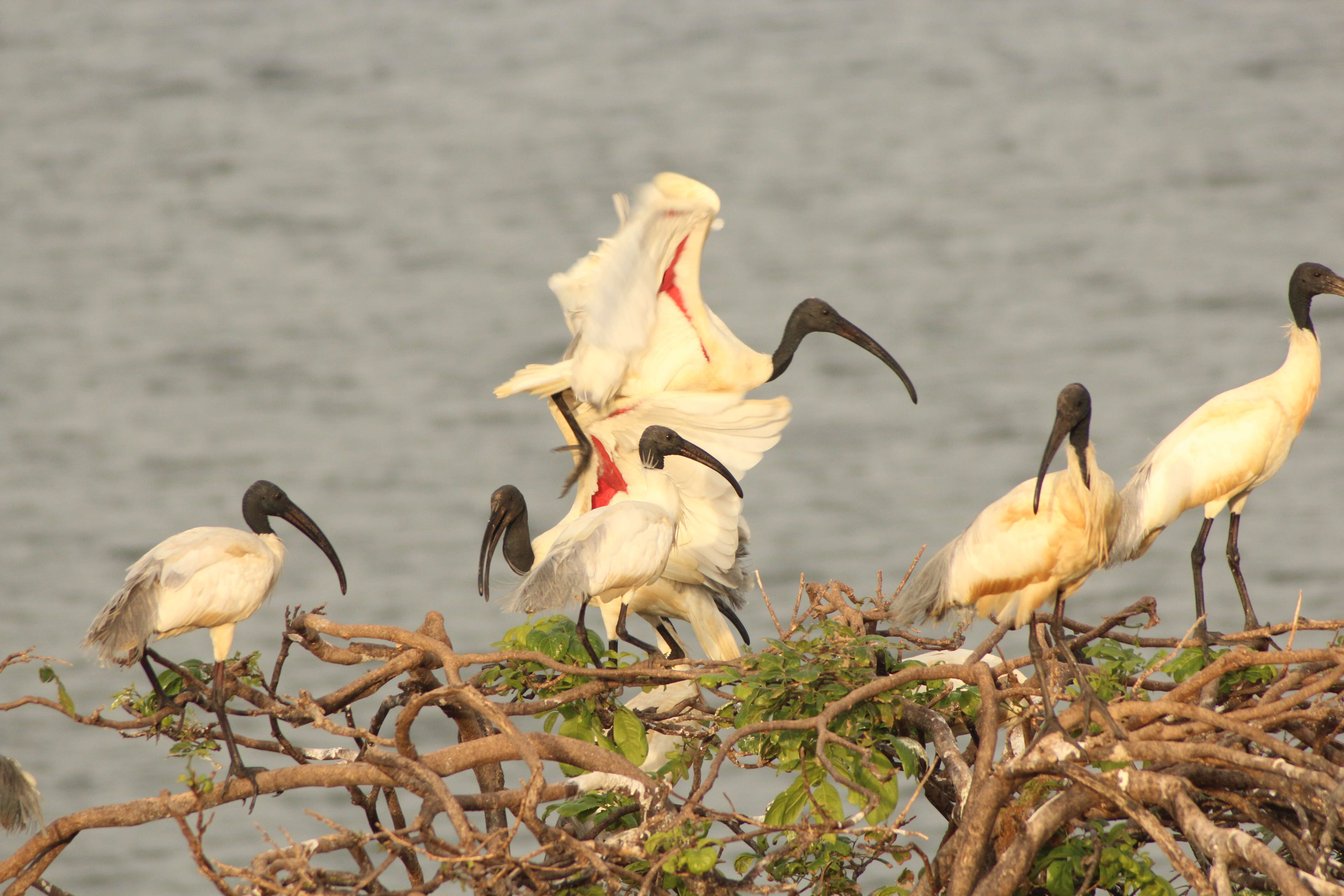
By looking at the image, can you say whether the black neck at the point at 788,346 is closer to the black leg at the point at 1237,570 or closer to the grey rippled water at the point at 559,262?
the black leg at the point at 1237,570

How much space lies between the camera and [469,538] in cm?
2639

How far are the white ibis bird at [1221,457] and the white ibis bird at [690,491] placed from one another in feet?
6.02

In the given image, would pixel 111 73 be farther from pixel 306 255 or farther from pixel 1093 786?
pixel 1093 786

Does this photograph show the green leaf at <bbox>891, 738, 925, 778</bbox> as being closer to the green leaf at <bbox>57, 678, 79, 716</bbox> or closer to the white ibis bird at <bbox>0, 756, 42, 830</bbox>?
the green leaf at <bbox>57, 678, 79, 716</bbox>

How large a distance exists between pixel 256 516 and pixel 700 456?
194cm

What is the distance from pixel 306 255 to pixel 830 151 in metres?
10.5

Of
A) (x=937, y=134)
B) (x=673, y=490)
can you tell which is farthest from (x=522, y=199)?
(x=673, y=490)

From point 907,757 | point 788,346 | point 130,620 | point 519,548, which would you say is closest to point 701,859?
point 907,757

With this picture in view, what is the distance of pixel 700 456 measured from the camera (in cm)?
793

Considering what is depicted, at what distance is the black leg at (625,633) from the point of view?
797 cm

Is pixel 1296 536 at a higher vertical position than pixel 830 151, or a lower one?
lower

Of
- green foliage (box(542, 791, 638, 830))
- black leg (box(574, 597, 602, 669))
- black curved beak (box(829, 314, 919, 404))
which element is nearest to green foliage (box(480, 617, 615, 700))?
black leg (box(574, 597, 602, 669))

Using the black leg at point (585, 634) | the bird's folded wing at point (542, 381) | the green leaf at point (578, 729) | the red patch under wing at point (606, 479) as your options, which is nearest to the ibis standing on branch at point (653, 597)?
the red patch under wing at point (606, 479)

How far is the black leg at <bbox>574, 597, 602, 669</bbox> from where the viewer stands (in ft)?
21.8
